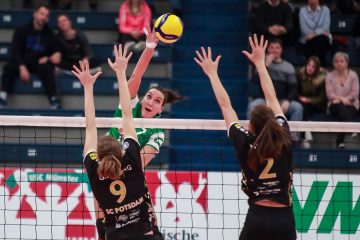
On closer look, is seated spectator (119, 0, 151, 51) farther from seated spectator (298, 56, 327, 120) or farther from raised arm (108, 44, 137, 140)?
raised arm (108, 44, 137, 140)

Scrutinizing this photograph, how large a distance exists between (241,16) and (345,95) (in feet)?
9.41

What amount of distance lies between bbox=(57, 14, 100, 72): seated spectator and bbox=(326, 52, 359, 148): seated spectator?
385 centimetres

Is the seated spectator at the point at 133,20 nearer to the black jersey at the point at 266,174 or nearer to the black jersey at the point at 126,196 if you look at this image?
the black jersey at the point at 266,174

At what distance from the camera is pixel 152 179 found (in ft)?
36.8

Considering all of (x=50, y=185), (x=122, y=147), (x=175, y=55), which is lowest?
(x=50, y=185)

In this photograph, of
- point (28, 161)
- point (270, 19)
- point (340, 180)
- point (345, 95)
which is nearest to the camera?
point (340, 180)

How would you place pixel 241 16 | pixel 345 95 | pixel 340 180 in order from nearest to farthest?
pixel 340 180 → pixel 345 95 → pixel 241 16

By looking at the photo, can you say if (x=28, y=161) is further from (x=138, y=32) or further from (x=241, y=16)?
(x=241, y=16)

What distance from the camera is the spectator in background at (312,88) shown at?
13.8m

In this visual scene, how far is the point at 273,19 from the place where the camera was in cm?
1471

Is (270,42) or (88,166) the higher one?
(270,42)

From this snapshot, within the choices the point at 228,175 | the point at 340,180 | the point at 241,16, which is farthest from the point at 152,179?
the point at 241,16

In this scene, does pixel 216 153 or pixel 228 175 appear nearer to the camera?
pixel 228 175

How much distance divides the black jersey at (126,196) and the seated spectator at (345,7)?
29.5 ft
